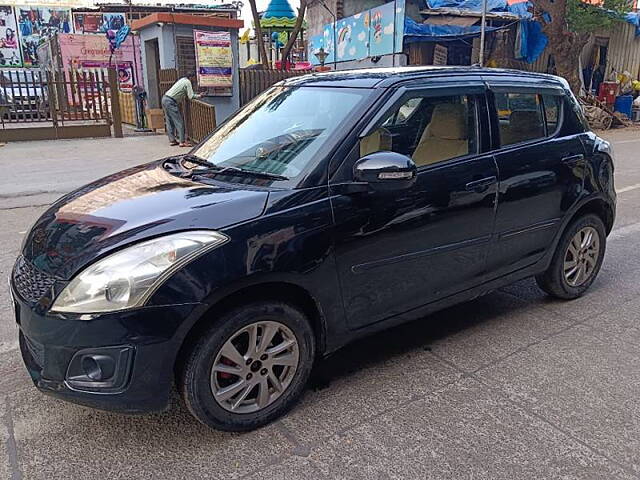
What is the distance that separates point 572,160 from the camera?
4.10 meters

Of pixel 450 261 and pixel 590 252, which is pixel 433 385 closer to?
pixel 450 261

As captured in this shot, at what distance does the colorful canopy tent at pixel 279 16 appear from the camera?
21.3 metres

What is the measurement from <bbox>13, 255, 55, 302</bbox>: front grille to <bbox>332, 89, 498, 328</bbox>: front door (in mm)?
1394

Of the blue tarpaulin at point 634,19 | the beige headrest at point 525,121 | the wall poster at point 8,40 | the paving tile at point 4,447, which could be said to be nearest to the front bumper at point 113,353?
the paving tile at point 4,447

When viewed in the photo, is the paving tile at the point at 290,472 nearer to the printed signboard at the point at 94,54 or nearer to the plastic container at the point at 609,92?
the plastic container at the point at 609,92

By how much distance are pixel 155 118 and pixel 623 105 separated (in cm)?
1724

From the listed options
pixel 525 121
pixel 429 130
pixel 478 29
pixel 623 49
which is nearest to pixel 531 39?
pixel 478 29

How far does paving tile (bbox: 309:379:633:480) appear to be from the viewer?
2.52 m

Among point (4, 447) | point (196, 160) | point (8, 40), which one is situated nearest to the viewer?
point (4, 447)

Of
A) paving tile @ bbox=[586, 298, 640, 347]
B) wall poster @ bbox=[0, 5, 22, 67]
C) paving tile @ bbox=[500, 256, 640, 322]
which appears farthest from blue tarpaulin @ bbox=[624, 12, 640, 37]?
wall poster @ bbox=[0, 5, 22, 67]

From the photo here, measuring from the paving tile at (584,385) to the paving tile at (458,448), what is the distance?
0.40 feet

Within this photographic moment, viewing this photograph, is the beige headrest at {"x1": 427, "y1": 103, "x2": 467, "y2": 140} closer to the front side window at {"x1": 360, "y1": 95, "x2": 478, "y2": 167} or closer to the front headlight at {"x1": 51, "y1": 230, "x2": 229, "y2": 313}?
the front side window at {"x1": 360, "y1": 95, "x2": 478, "y2": 167}

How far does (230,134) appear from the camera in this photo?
12.3 ft

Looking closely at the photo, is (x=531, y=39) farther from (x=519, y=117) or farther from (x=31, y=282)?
(x=31, y=282)
